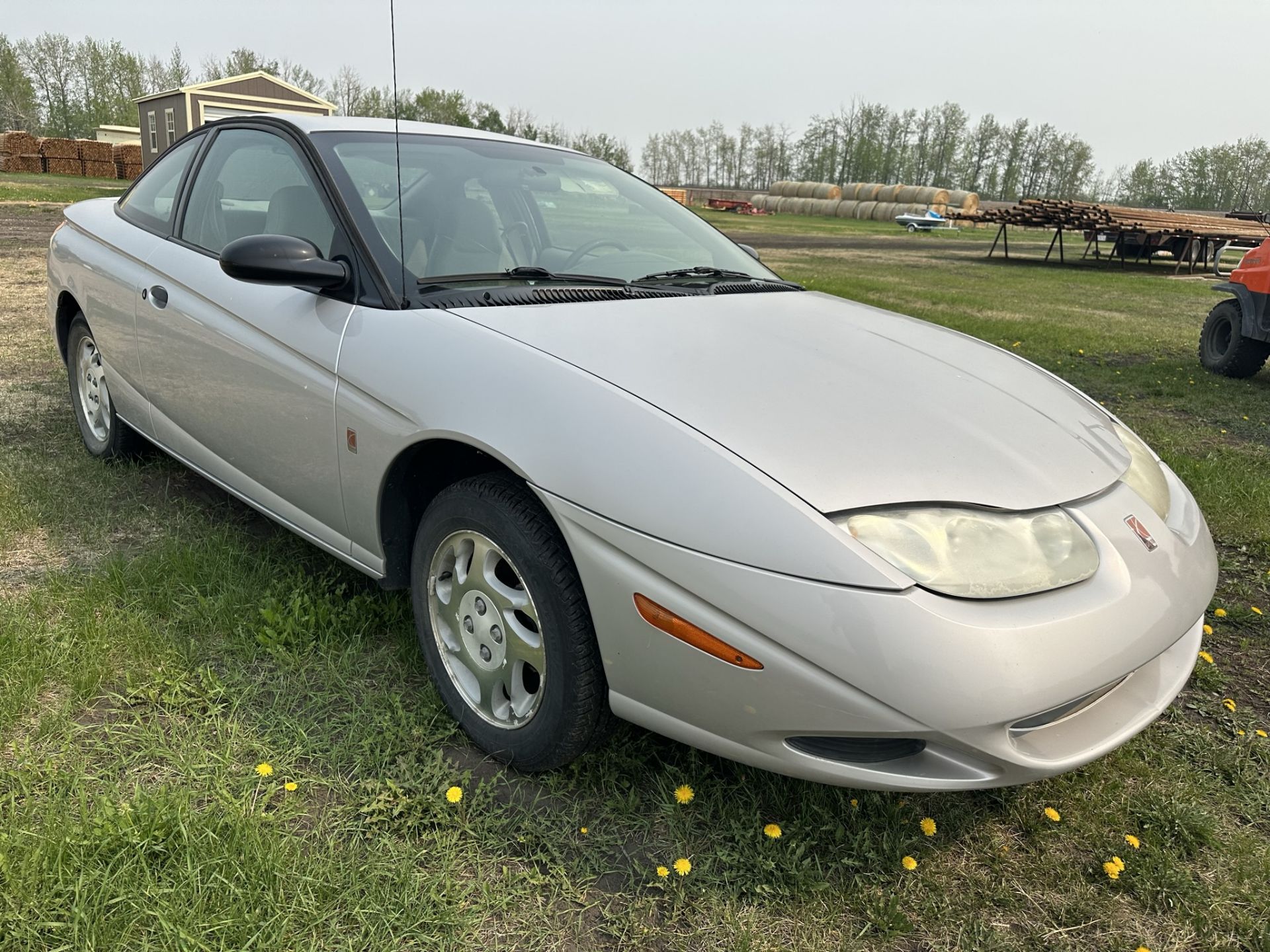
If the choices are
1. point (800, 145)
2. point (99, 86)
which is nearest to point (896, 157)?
point (800, 145)

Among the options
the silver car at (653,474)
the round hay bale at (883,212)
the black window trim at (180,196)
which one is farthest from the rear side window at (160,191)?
the round hay bale at (883,212)

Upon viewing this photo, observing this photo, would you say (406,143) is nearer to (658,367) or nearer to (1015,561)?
(658,367)

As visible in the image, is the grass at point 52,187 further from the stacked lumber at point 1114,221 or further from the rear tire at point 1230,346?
the stacked lumber at point 1114,221

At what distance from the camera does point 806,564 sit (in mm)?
1602

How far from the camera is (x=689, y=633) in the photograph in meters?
1.69

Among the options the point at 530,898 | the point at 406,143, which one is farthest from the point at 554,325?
the point at 530,898

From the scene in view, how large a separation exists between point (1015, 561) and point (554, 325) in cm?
116

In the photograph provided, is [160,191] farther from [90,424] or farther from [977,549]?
[977,549]

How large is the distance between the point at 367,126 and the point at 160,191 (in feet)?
3.57

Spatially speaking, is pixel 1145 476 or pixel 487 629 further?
pixel 1145 476

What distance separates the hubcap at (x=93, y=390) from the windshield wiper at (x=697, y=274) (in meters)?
2.39

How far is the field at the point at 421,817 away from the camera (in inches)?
68.2

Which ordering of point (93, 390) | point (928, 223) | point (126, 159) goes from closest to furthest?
point (93, 390) < point (126, 159) < point (928, 223)

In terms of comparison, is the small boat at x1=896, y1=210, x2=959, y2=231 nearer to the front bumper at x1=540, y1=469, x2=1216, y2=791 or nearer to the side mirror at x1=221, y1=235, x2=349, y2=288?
the side mirror at x1=221, y1=235, x2=349, y2=288
